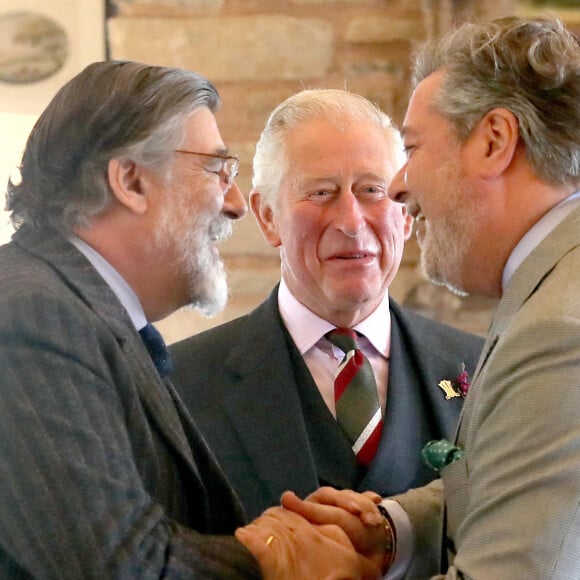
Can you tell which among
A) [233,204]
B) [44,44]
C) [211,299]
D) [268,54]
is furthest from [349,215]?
[44,44]

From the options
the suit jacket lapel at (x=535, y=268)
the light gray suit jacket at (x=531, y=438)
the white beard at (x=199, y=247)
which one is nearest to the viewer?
the light gray suit jacket at (x=531, y=438)

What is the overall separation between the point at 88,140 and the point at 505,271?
0.78m

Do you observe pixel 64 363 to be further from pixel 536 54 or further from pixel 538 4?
pixel 538 4

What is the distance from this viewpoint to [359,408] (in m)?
2.38

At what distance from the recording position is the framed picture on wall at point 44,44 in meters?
3.67

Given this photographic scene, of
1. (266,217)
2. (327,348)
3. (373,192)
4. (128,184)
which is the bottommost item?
(327,348)

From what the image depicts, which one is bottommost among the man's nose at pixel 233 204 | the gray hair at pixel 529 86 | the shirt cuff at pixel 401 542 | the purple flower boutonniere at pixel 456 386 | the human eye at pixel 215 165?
the shirt cuff at pixel 401 542

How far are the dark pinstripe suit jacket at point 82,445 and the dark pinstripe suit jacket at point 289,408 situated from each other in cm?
52

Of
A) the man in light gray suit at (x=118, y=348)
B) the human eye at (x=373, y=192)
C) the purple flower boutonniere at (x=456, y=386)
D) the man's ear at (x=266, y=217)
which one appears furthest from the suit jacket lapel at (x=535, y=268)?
the man's ear at (x=266, y=217)

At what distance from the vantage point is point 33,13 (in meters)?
3.71

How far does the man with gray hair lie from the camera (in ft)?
7.64

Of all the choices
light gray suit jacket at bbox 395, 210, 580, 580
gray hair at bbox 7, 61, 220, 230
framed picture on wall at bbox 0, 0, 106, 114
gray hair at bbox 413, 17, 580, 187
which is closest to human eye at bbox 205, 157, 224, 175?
gray hair at bbox 7, 61, 220, 230

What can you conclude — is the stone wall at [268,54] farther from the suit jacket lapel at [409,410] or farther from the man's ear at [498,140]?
the man's ear at [498,140]

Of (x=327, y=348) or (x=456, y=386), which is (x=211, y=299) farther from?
(x=456, y=386)
